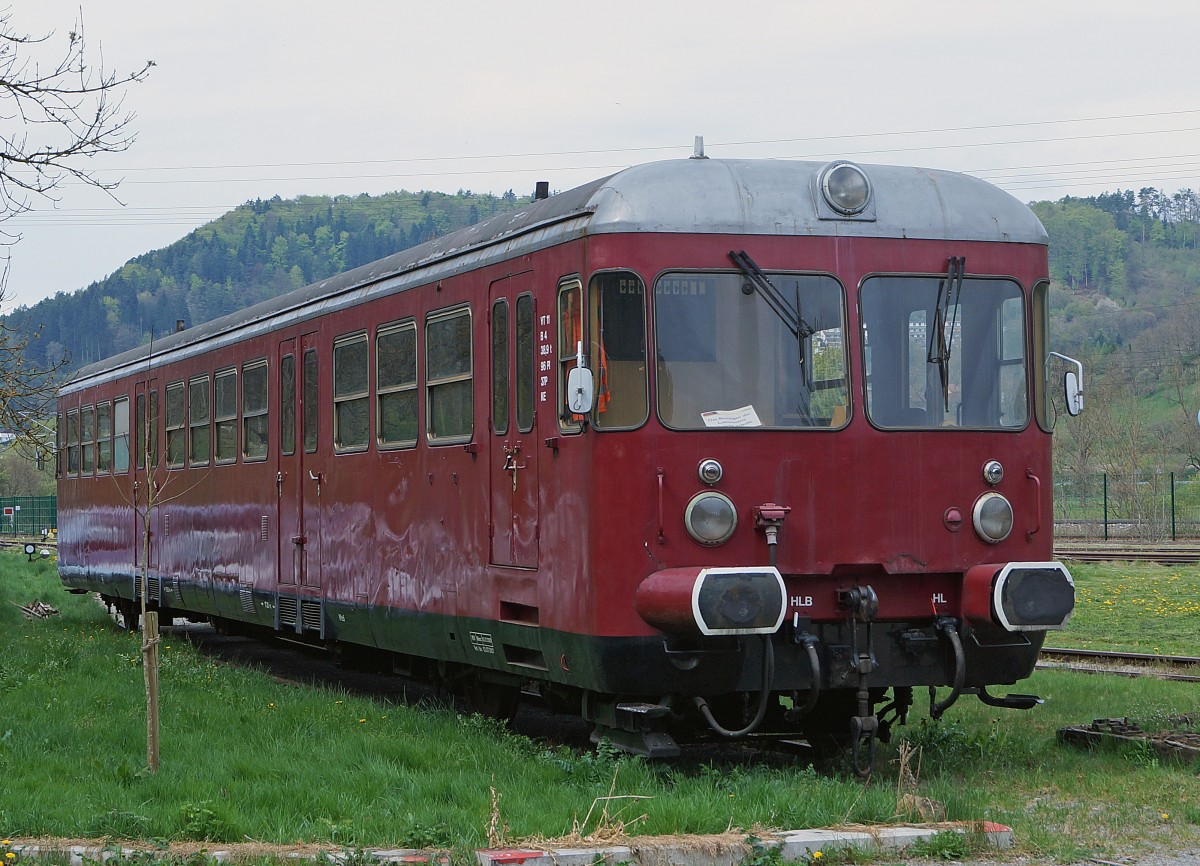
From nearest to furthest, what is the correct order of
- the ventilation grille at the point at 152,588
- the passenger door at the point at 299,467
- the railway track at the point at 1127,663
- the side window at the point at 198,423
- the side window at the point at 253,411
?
the passenger door at the point at 299,467 < the railway track at the point at 1127,663 < the side window at the point at 253,411 < the side window at the point at 198,423 < the ventilation grille at the point at 152,588

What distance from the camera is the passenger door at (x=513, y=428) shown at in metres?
9.39

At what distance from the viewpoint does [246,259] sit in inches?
6230

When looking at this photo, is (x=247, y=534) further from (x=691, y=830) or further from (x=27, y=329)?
(x=691, y=830)

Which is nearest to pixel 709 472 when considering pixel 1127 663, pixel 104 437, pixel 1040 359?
pixel 1040 359

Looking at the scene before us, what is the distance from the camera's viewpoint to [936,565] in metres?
8.76

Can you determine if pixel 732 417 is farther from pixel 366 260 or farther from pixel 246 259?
pixel 246 259

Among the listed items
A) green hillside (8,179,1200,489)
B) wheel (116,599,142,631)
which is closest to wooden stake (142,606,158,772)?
wheel (116,599,142,631)

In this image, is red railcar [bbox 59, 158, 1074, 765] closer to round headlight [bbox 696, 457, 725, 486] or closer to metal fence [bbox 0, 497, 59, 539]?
round headlight [bbox 696, 457, 725, 486]

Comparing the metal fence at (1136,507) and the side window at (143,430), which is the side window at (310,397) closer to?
the side window at (143,430)

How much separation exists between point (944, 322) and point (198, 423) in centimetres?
1009

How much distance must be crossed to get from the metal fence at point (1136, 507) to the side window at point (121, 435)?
85.9 feet

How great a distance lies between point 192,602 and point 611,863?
11.4 m

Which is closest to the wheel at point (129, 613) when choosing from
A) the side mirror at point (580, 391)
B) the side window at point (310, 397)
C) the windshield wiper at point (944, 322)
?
the side window at point (310, 397)

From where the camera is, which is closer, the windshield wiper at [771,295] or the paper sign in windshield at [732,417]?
the paper sign in windshield at [732,417]
